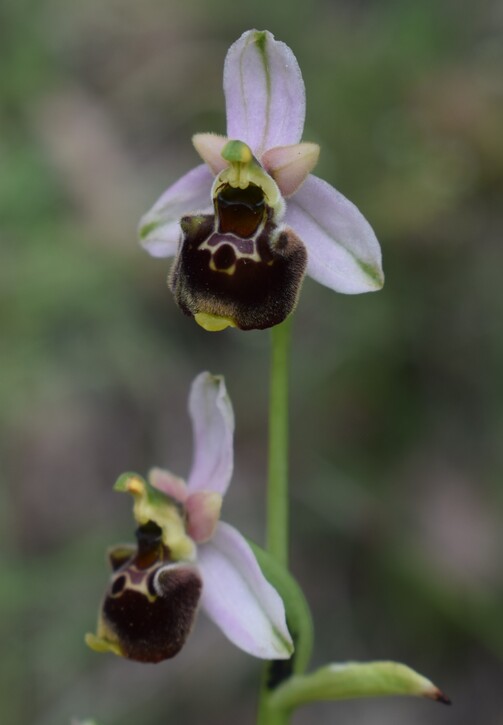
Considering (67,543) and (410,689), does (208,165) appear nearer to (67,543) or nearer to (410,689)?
(410,689)

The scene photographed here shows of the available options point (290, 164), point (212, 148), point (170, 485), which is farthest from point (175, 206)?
point (170, 485)

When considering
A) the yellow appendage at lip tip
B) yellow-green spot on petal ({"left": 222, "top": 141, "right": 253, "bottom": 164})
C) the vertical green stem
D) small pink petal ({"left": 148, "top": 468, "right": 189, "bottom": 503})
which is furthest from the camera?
small pink petal ({"left": 148, "top": 468, "right": 189, "bottom": 503})

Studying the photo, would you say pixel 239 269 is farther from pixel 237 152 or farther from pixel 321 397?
pixel 321 397

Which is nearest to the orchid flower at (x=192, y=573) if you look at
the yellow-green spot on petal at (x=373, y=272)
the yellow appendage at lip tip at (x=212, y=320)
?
the yellow appendage at lip tip at (x=212, y=320)

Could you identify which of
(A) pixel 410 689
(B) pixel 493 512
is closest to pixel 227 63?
(A) pixel 410 689

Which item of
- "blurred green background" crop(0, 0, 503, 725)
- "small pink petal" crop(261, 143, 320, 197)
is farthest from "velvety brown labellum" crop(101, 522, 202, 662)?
"blurred green background" crop(0, 0, 503, 725)

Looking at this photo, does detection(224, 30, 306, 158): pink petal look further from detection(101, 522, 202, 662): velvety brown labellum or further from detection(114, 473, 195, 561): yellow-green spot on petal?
detection(101, 522, 202, 662): velvety brown labellum

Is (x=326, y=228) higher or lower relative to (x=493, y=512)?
higher
